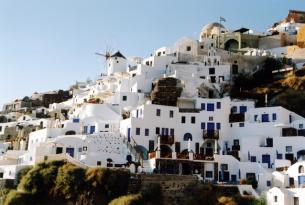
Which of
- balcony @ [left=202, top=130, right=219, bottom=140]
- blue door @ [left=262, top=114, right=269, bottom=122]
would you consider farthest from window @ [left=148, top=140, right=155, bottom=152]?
blue door @ [left=262, top=114, right=269, bottom=122]

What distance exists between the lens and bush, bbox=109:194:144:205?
45.6 metres

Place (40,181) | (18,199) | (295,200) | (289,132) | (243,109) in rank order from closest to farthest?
(295,200) → (18,199) → (40,181) → (289,132) → (243,109)

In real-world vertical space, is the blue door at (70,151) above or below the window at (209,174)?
above

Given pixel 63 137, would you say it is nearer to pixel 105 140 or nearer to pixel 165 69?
pixel 105 140

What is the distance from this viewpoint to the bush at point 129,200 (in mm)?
45609

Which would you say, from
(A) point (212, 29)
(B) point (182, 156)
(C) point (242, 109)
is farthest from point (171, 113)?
(A) point (212, 29)

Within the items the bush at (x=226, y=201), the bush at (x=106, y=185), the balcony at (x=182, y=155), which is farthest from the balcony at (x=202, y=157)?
the bush at (x=106, y=185)

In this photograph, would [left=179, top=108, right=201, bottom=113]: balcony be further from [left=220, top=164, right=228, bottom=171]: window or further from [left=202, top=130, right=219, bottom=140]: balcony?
[left=220, top=164, right=228, bottom=171]: window

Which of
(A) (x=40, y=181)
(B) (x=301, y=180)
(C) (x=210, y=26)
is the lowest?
(A) (x=40, y=181)

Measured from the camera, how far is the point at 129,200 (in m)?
45.7

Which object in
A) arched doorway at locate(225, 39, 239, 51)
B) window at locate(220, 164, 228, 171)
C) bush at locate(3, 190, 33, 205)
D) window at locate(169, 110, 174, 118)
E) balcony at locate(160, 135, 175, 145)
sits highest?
arched doorway at locate(225, 39, 239, 51)

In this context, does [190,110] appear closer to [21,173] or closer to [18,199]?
[21,173]

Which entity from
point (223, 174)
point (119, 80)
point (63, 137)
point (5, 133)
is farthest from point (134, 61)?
point (223, 174)

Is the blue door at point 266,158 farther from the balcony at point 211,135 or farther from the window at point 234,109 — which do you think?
the window at point 234,109
